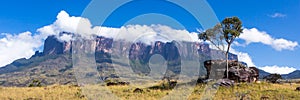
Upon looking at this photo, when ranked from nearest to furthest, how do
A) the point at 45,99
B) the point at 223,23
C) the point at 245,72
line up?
the point at 45,99 < the point at 245,72 < the point at 223,23

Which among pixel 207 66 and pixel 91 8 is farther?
pixel 207 66

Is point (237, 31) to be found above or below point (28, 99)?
above

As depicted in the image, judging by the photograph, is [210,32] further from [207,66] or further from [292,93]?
[292,93]

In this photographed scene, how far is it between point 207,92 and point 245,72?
16.2 metres

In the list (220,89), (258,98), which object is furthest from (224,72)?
(258,98)

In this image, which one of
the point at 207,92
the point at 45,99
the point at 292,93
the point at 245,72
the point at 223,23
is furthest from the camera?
the point at 223,23

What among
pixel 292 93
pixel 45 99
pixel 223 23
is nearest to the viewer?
pixel 45 99

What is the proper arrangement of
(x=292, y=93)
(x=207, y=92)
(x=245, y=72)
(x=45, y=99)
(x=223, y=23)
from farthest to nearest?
(x=223, y=23) → (x=245, y=72) → (x=207, y=92) → (x=292, y=93) → (x=45, y=99)

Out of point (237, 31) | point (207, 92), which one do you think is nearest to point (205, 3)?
point (207, 92)

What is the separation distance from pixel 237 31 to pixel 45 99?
1306 inches

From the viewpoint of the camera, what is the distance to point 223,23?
5403 centimetres

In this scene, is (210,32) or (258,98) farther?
(210,32)

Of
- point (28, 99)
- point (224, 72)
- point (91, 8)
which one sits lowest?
point (28, 99)

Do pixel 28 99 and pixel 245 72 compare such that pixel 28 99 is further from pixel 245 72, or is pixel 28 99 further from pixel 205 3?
pixel 245 72
